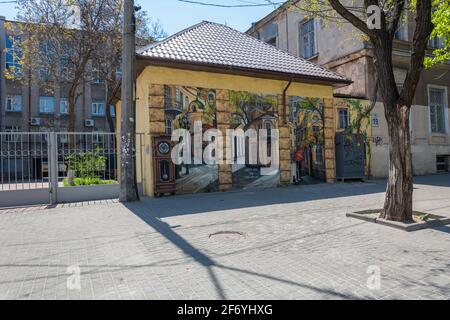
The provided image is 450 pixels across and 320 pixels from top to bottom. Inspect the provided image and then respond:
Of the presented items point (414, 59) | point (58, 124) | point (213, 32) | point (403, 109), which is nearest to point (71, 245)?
point (403, 109)

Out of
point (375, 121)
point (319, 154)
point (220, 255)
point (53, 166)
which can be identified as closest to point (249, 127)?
point (319, 154)

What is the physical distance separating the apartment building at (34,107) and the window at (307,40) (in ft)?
59.3

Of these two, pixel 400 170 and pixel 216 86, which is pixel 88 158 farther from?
pixel 400 170

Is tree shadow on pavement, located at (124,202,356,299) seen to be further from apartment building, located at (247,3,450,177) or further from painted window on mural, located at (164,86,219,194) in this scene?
apartment building, located at (247,3,450,177)

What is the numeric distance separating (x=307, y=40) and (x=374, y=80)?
5656mm

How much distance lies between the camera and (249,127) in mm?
12414

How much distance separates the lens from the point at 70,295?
11.6ft

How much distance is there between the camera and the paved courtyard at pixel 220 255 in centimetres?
363

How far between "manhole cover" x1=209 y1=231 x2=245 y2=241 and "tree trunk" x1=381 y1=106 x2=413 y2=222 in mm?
2934

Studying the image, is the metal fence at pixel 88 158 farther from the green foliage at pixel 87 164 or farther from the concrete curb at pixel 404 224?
the concrete curb at pixel 404 224

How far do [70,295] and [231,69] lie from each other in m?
9.52

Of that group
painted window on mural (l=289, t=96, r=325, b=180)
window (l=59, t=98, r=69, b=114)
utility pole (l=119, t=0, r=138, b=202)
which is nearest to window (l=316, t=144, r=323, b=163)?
painted window on mural (l=289, t=96, r=325, b=180)

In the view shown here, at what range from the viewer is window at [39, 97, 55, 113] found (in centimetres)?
3072

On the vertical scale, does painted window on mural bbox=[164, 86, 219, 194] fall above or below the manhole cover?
above
